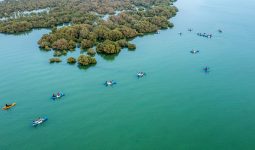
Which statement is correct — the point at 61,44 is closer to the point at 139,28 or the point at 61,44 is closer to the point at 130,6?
the point at 139,28

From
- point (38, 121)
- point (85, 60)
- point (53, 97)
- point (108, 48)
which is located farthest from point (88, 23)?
point (38, 121)

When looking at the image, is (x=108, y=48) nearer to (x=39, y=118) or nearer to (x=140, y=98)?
(x=140, y=98)

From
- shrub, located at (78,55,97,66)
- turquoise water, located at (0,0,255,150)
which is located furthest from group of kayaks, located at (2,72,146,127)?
shrub, located at (78,55,97,66)

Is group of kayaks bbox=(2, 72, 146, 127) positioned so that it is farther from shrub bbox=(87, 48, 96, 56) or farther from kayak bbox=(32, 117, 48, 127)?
shrub bbox=(87, 48, 96, 56)

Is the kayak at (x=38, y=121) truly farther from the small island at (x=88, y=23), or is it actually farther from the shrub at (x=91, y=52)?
the shrub at (x=91, y=52)

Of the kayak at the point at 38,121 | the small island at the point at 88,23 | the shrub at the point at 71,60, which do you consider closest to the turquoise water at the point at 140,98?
the kayak at the point at 38,121

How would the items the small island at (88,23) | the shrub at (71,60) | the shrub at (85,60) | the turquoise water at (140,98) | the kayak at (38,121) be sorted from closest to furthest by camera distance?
1. the turquoise water at (140,98)
2. the kayak at (38,121)
3. the shrub at (85,60)
4. the shrub at (71,60)
5. the small island at (88,23)
